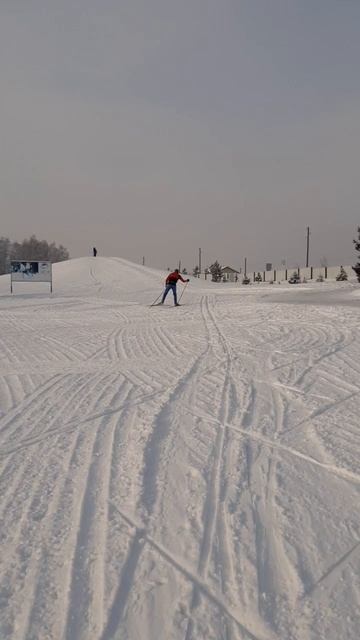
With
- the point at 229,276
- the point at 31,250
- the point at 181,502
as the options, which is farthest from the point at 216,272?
the point at 181,502

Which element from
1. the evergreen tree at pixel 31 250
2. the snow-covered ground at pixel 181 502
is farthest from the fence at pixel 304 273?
the snow-covered ground at pixel 181 502

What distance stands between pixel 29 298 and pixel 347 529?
2571 centimetres

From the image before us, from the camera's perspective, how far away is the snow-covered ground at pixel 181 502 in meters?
2.38

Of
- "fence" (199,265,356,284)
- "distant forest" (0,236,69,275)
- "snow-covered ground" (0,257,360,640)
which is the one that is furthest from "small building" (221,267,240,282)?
"snow-covered ground" (0,257,360,640)

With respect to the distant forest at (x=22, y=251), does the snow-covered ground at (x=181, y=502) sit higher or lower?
lower

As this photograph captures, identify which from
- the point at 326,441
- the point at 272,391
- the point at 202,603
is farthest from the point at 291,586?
the point at 272,391

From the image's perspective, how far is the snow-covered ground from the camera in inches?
93.7

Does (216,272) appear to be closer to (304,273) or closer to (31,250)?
(304,273)

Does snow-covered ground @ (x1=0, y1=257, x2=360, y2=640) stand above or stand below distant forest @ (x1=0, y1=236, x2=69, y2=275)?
below

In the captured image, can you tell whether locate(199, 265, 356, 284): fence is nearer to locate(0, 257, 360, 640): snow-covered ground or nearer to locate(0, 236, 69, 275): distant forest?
locate(0, 236, 69, 275): distant forest

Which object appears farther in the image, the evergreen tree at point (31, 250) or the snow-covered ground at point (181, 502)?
the evergreen tree at point (31, 250)

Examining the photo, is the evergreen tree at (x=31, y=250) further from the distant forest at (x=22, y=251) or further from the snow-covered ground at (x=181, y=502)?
the snow-covered ground at (x=181, y=502)

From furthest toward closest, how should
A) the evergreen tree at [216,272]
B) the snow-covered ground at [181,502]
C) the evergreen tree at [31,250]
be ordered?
the evergreen tree at [31,250] → the evergreen tree at [216,272] → the snow-covered ground at [181,502]

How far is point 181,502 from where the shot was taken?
339 centimetres
